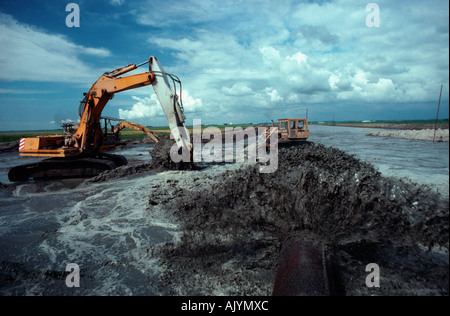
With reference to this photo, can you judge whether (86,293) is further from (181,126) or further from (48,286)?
(181,126)

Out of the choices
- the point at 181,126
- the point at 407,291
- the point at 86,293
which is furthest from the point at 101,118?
the point at 407,291

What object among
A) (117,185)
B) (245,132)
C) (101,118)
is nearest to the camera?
(117,185)

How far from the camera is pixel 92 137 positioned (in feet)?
38.8

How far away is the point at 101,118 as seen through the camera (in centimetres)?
1209

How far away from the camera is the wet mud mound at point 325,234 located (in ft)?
10.6

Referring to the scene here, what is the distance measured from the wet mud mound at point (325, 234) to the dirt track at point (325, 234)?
0.01m

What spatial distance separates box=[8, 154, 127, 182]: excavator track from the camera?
446 inches

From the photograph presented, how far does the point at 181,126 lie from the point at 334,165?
6362 mm

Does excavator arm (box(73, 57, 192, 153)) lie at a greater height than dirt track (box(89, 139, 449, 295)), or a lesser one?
greater

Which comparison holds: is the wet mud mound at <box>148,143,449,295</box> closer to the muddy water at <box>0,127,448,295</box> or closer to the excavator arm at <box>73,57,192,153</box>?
the muddy water at <box>0,127,448,295</box>

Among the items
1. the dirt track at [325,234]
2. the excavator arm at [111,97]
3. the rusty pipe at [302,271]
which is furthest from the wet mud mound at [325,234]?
the excavator arm at [111,97]

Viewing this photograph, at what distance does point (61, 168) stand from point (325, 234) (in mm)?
11642

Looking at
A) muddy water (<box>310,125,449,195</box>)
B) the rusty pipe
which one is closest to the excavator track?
the rusty pipe

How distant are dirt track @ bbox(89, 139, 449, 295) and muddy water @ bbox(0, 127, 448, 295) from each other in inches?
0.6
